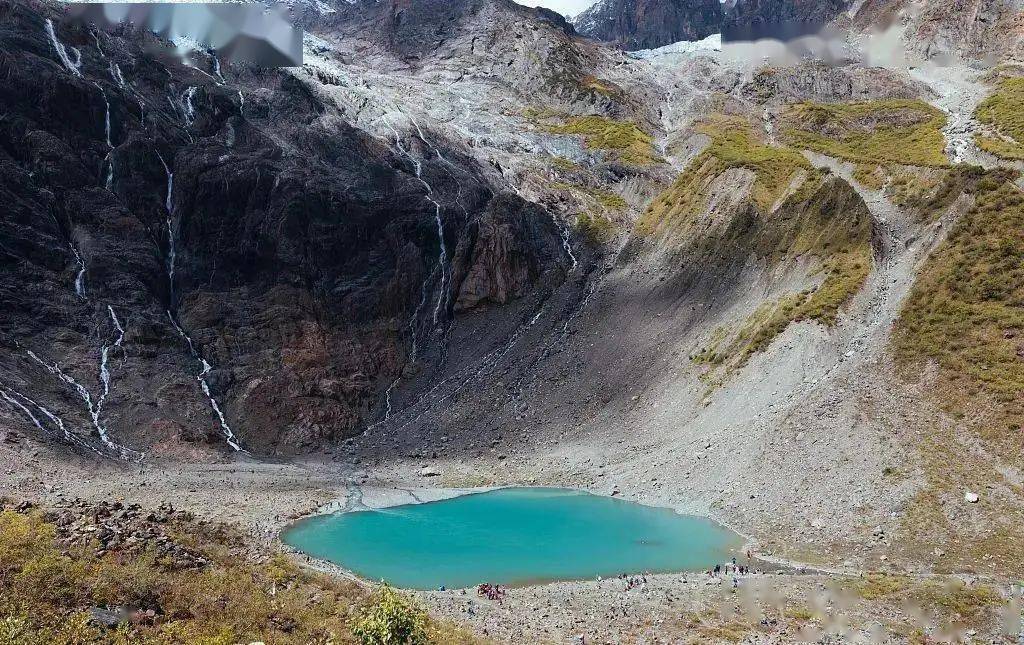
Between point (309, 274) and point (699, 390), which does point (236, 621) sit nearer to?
point (699, 390)

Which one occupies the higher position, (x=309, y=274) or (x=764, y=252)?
(x=764, y=252)

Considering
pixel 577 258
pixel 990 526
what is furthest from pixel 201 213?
pixel 990 526

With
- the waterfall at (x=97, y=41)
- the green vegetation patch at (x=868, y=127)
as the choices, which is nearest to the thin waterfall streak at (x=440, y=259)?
the waterfall at (x=97, y=41)

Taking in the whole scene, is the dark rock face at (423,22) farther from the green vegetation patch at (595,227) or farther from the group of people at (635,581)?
the group of people at (635,581)

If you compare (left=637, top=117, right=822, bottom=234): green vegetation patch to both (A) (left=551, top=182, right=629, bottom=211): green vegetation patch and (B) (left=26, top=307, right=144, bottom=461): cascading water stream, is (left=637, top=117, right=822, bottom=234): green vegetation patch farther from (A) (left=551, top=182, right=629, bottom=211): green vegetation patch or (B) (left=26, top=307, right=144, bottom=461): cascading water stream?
(B) (left=26, top=307, right=144, bottom=461): cascading water stream

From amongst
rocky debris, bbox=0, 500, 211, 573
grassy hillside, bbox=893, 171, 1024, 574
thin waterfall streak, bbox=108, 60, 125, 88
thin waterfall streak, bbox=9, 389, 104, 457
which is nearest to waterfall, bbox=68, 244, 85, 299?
thin waterfall streak, bbox=9, 389, 104, 457

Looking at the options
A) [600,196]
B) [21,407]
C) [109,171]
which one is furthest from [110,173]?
[600,196]

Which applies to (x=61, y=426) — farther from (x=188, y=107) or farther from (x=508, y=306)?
(x=188, y=107)
